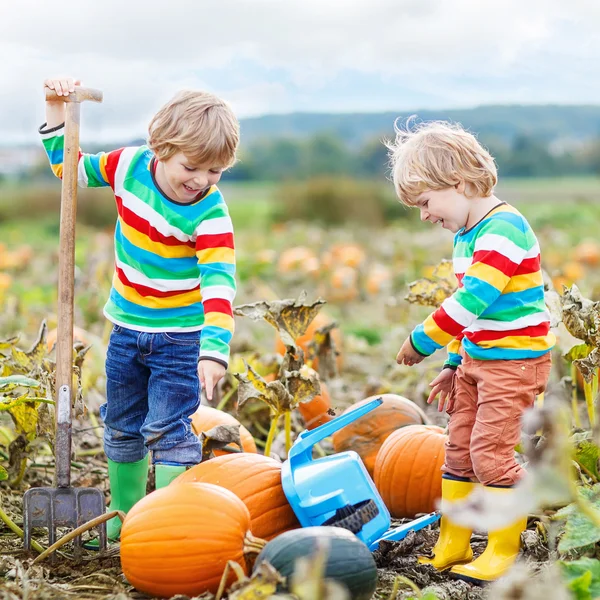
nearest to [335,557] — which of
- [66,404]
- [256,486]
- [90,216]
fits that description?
[256,486]

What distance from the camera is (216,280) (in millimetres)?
2707

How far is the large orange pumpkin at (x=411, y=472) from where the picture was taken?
306 centimetres

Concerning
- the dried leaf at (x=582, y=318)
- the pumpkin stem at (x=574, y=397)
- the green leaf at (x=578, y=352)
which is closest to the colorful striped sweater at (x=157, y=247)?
the dried leaf at (x=582, y=318)

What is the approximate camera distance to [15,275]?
9461 millimetres

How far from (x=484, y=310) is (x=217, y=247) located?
33.2 inches

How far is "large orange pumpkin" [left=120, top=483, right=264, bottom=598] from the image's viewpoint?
7.33ft

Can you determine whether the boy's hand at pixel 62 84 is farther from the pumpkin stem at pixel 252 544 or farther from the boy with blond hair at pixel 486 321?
the pumpkin stem at pixel 252 544

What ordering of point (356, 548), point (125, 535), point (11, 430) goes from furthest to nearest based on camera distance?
point (11, 430), point (125, 535), point (356, 548)

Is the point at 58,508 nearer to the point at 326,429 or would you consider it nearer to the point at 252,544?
the point at 252,544

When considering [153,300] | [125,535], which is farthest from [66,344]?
[125,535]

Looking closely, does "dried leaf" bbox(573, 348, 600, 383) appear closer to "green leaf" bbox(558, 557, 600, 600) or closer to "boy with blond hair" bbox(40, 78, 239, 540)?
"green leaf" bbox(558, 557, 600, 600)

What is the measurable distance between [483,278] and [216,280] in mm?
807

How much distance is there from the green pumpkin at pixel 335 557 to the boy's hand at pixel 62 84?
5.26 ft

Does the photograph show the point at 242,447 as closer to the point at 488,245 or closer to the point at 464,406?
the point at 464,406
